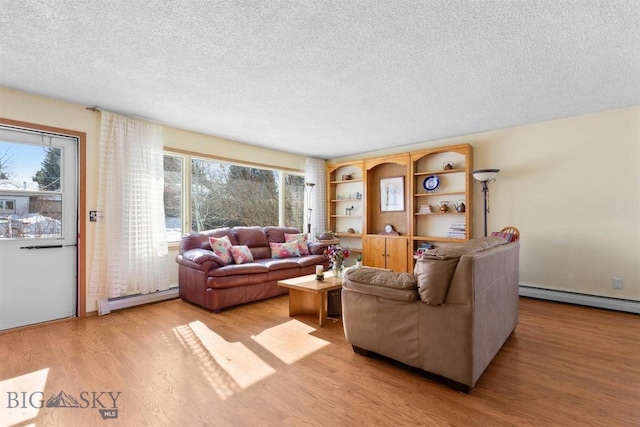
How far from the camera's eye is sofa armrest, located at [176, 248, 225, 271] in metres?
3.60

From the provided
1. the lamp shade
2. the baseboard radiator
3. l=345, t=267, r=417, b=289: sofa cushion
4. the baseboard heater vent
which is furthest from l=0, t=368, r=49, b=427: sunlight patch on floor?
the baseboard radiator

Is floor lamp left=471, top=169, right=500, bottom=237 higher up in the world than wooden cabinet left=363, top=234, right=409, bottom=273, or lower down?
higher up

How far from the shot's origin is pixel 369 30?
2.05 m

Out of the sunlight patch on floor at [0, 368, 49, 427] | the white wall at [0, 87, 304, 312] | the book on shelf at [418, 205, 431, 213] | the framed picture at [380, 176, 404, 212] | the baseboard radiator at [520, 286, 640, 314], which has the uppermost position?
the white wall at [0, 87, 304, 312]

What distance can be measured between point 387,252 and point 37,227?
478 cm

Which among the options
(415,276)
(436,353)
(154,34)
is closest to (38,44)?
(154,34)

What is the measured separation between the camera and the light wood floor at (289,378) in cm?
168

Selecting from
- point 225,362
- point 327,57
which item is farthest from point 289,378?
point 327,57

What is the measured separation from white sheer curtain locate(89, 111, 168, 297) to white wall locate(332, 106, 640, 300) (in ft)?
15.5

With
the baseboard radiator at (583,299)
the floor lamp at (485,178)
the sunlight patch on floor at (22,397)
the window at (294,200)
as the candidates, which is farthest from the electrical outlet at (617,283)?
the sunlight patch on floor at (22,397)

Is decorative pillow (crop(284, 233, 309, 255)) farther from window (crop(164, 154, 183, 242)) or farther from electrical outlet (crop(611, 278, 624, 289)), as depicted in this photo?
electrical outlet (crop(611, 278, 624, 289))

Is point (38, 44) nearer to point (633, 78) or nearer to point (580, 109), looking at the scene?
point (633, 78)

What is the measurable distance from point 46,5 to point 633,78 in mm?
4706

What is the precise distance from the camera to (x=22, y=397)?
6.13ft
